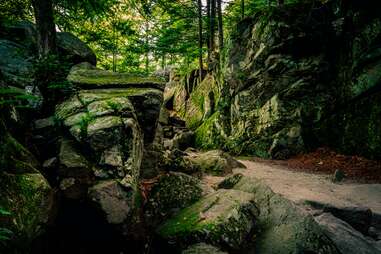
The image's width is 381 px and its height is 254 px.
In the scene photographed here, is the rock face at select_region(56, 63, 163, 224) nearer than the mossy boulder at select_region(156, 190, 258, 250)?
Yes

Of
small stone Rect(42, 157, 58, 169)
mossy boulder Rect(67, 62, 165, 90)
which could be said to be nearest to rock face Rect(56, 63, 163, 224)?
small stone Rect(42, 157, 58, 169)

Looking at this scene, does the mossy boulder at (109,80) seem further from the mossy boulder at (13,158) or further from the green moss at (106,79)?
the mossy boulder at (13,158)

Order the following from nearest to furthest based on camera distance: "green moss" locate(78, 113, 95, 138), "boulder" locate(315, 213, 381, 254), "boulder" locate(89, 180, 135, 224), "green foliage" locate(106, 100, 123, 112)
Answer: "boulder" locate(89, 180, 135, 224)
"green moss" locate(78, 113, 95, 138)
"boulder" locate(315, 213, 381, 254)
"green foliage" locate(106, 100, 123, 112)

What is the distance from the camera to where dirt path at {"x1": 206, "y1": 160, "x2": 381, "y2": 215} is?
21.7 feet

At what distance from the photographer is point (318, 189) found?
7672 mm

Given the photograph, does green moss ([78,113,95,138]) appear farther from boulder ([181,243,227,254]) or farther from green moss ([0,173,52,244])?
boulder ([181,243,227,254])

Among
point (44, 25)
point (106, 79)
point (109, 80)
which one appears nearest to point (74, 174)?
point (109, 80)

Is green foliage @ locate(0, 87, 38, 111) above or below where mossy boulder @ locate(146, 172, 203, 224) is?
Answer: above

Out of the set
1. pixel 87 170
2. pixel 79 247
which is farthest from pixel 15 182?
pixel 79 247

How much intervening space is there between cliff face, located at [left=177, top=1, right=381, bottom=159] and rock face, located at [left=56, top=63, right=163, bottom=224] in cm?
810

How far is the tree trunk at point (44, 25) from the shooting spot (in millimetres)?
6777

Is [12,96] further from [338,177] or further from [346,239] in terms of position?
[338,177]

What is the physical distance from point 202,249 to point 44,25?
5857 millimetres

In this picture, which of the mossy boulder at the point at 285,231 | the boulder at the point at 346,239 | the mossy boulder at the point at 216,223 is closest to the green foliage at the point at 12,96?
the mossy boulder at the point at 216,223
